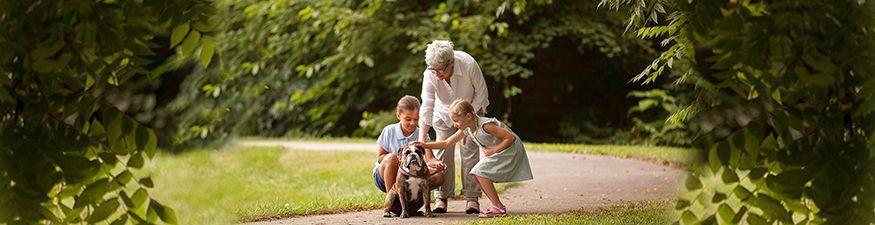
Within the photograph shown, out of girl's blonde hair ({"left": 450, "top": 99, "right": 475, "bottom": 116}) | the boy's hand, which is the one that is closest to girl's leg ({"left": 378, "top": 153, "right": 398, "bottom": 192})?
the boy's hand

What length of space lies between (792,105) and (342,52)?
10242mm

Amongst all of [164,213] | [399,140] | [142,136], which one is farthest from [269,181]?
[142,136]

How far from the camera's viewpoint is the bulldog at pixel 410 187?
580cm

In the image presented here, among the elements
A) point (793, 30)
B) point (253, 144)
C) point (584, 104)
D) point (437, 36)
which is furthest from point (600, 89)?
point (793, 30)

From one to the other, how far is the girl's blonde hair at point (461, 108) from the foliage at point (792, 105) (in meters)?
2.27

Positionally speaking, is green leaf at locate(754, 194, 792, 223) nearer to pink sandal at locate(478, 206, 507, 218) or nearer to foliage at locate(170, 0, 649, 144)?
pink sandal at locate(478, 206, 507, 218)

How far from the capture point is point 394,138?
621cm

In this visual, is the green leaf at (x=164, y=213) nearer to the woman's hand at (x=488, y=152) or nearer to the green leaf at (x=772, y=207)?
the green leaf at (x=772, y=207)

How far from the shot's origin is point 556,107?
48.9 ft

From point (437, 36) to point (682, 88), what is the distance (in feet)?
10.5

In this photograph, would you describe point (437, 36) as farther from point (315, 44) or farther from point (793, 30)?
point (793, 30)

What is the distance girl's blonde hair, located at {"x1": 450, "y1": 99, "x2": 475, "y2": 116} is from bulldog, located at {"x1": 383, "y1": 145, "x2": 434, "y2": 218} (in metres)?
0.25

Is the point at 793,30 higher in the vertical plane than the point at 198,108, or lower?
higher

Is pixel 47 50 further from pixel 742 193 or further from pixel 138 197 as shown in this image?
pixel 742 193
